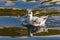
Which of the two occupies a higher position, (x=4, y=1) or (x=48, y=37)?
(x=4, y=1)

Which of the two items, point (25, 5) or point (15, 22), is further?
point (25, 5)

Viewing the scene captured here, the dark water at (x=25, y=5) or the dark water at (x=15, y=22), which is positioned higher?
the dark water at (x=25, y=5)

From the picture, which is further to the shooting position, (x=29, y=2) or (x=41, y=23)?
(x=29, y=2)

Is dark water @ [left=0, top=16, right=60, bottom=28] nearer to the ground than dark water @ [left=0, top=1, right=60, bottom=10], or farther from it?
nearer to the ground

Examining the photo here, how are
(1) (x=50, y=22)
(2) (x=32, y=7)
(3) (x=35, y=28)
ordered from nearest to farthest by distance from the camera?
(3) (x=35, y=28) < (1) (x=50, y=22) < (2) (x=32, y=7)

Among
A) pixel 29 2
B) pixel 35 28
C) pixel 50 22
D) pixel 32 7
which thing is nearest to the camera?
pixel 35 28

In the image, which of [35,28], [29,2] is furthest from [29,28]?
[29,2]

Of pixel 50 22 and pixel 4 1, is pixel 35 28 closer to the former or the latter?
pixel 50 22

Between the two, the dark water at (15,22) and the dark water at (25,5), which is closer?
the dark water at (15,22)

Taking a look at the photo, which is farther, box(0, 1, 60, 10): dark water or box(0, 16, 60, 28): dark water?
box(0, 1, 60, 10): dark water

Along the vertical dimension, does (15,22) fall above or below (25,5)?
below
